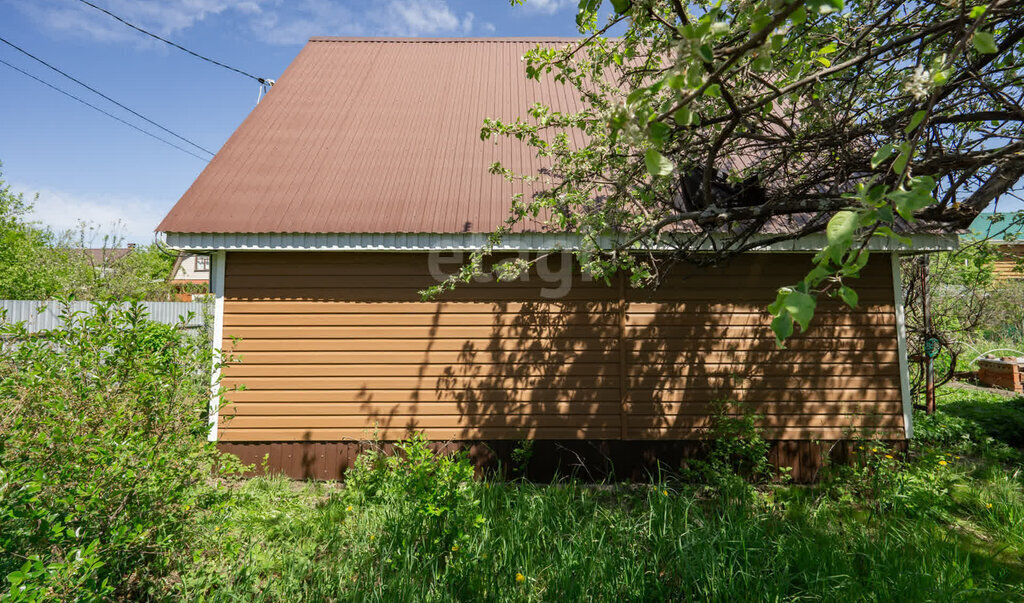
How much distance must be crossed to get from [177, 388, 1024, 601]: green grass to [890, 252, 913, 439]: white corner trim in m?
1.18

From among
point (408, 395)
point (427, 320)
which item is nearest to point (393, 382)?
point (408, 395)

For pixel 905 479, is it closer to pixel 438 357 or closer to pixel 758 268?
pixel 758 268

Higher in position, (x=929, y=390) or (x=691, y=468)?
(x=929, y=390)

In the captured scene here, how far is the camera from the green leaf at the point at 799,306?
3.90 feet

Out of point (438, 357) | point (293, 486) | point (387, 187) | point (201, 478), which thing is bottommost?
point (293, 486)

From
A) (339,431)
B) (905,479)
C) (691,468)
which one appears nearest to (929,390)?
(905,479)

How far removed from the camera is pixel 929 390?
7367mm

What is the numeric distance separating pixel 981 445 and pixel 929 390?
909 millimetres

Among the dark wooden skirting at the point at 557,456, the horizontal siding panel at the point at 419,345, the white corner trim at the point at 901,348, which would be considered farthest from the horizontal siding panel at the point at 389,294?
the white corner trim at the point at 901,348

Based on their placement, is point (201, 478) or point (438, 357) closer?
point (201, 478)

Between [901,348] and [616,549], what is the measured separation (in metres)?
5.19

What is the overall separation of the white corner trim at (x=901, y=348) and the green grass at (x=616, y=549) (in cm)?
118

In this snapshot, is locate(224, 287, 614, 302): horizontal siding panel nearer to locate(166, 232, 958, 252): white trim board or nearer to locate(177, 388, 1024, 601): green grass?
locate(166, 232, 958, 252): white trim board

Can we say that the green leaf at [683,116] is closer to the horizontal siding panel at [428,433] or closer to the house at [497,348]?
the house at [497,348]
